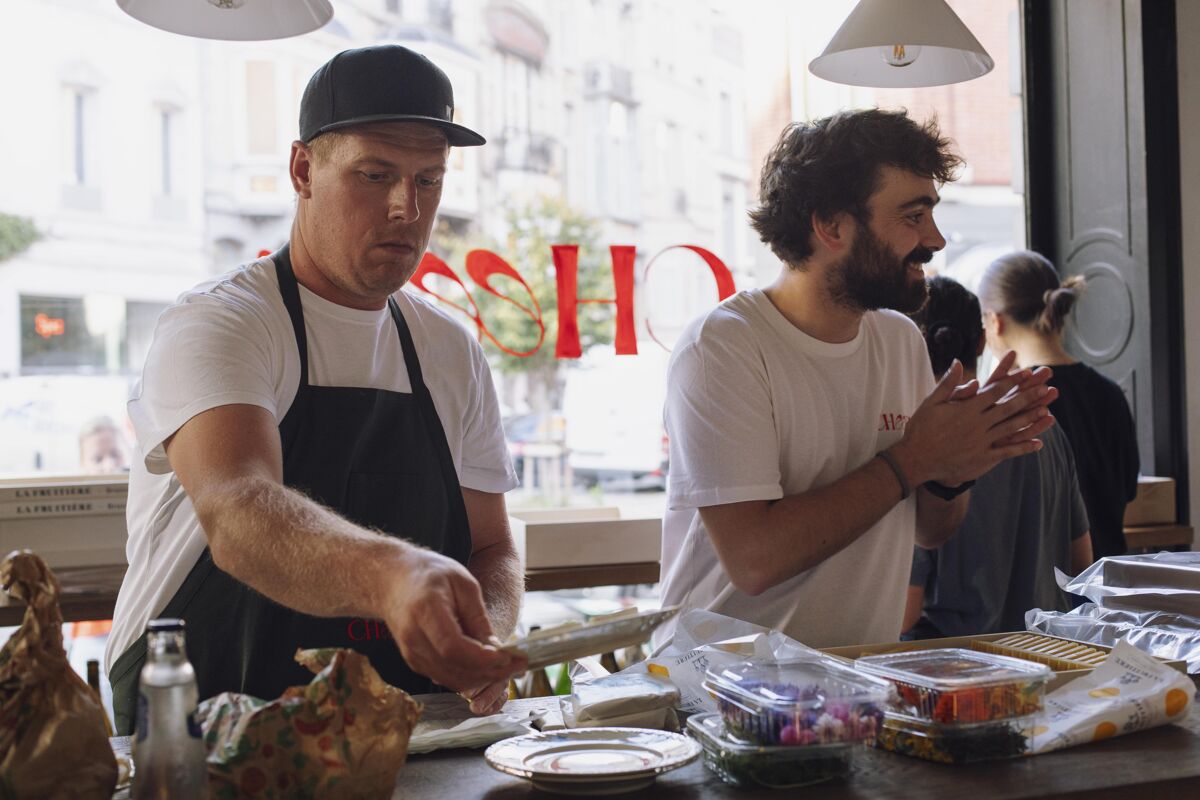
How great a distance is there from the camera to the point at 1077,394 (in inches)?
122

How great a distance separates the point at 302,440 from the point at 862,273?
101 centimetres

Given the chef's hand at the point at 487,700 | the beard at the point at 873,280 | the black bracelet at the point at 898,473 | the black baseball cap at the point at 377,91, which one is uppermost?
the black baseball cap at the point at 377,91

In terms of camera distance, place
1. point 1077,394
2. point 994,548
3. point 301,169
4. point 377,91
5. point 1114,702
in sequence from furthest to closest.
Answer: point 1077,394, point 994,548, point 301,169, point 377,91, point 1114,702

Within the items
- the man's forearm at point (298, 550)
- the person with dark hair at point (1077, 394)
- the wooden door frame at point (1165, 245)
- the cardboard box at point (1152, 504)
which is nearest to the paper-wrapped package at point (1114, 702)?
the man's forearm at point (298, 550)

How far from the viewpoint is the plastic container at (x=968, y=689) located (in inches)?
49.0

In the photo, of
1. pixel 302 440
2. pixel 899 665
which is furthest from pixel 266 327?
pixel 899 665

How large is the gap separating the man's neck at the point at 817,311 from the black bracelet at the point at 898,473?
0.82 ft

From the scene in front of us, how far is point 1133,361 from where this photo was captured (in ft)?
13.3

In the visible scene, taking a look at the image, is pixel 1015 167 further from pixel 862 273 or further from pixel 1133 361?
pixel 862 273

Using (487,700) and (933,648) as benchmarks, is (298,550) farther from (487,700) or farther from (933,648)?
(933,648)

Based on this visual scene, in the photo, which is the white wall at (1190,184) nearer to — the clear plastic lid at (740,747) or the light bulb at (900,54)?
the light bulb at (900,54)

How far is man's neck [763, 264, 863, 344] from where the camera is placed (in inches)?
81.0

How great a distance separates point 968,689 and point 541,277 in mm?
5174

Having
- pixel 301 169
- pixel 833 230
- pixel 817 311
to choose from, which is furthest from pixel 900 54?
pixel 301 169
